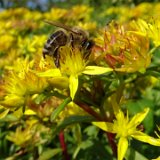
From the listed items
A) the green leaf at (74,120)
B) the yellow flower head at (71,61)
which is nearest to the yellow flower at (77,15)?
the green leaf at (74,120)

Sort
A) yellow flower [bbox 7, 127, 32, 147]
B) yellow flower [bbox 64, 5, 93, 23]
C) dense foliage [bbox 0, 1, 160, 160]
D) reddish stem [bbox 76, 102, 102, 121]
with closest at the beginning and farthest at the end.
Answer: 1. dense foliage [bbox 0, 1, 160, 160]
2. reddish stem [bbox 76, 102, 102, 121]
3. yellow flower [bbox 7, 127, 32, 147]
4. yellow flower [bbox 64, 5, 93, 23]

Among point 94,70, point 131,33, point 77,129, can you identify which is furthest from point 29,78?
point 77,129

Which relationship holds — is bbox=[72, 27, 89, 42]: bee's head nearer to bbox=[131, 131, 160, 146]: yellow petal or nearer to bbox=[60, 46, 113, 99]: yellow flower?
bbox=[60, 46, 113, 99]: yellow flower

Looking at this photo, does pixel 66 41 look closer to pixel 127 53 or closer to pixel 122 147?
pixel 127 53

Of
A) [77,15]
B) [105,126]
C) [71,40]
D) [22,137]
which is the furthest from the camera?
[77,15]

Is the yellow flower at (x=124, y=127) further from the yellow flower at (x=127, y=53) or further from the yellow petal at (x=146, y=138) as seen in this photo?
the yellow flower at (x=127, y=53)

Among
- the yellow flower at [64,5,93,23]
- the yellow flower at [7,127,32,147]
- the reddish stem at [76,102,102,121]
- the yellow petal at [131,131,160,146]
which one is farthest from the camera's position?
the yellow flower at [64,5,93,23]

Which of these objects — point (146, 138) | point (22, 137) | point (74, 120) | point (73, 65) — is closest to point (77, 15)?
point (22, 137)

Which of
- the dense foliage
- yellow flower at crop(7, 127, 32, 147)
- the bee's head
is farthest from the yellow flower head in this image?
yellow flower at crop(7, 127, 32, 147)
